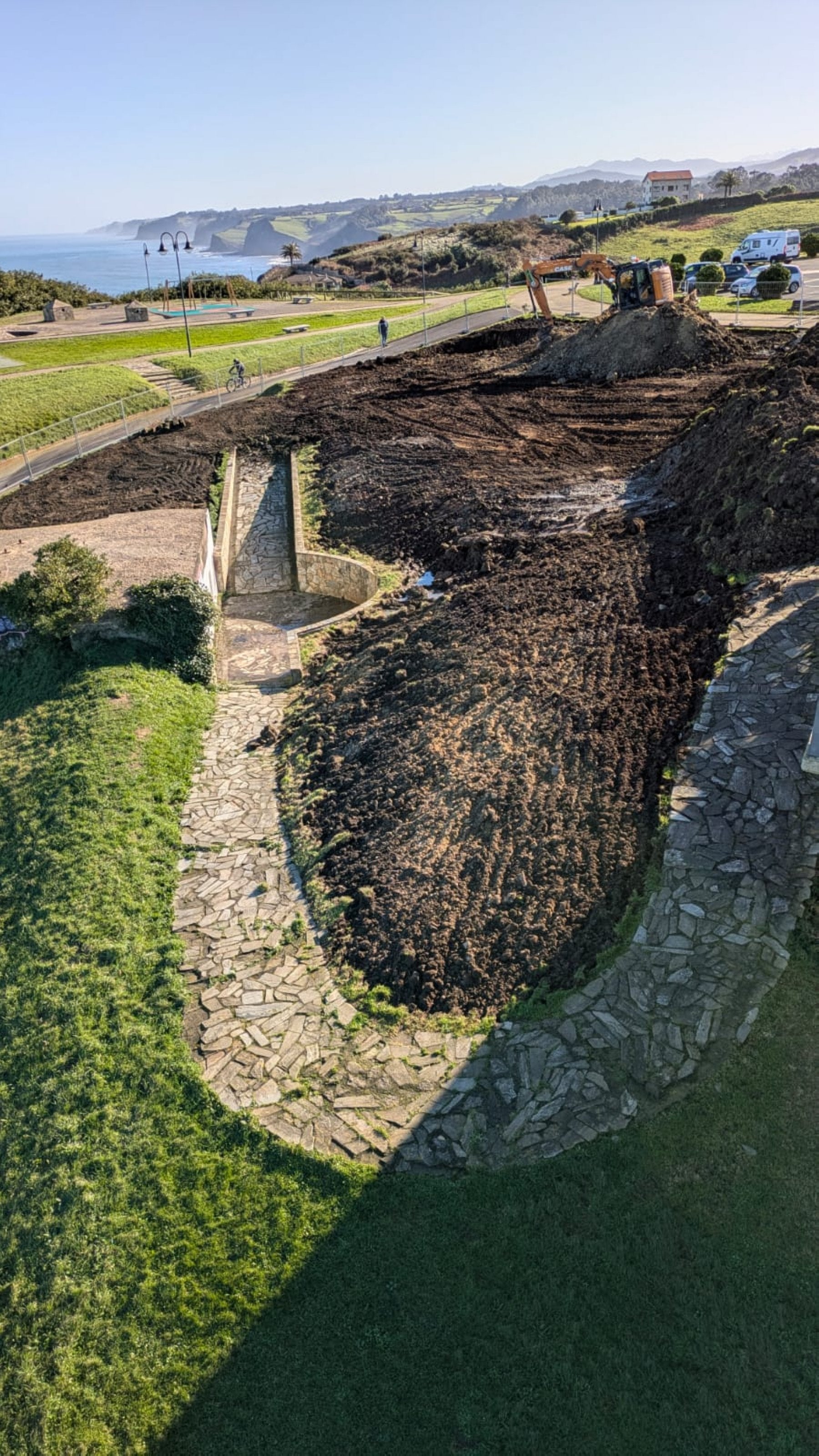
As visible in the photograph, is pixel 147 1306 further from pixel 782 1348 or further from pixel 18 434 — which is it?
pixel 18 434

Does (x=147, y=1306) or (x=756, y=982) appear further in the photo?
(x=756, y=982)

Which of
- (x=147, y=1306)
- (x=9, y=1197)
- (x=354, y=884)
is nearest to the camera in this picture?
(x=147, y=1306)

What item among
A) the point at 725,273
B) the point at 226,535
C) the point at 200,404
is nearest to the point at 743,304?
the point at 725,273

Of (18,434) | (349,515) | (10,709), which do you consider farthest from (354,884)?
(18,434)

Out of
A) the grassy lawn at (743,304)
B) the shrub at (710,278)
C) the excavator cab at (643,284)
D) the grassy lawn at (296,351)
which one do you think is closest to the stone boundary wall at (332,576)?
the excavator cab at (643,284)

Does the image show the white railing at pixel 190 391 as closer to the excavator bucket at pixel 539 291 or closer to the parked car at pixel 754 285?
the excavator bucket at pixel 539 291

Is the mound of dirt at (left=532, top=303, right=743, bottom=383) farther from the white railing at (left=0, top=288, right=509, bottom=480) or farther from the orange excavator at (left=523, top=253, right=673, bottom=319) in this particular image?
the white railing at (left=0, top=288, right=509, bottom=480)
